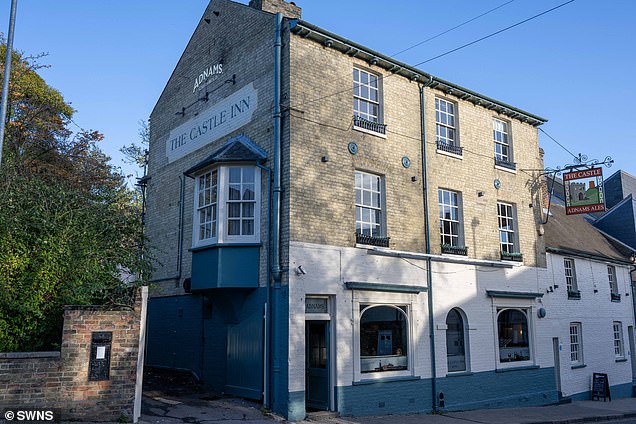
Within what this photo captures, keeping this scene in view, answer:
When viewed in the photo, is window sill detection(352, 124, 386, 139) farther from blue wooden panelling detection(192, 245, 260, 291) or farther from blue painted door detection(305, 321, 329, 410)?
blue painted door detection(305, 321, 329, 410)

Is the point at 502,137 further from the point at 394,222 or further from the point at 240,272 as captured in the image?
the point at 240,272

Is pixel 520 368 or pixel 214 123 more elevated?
pixel 214 123

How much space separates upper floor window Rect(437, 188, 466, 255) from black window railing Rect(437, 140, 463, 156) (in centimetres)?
128

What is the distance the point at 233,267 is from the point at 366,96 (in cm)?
619

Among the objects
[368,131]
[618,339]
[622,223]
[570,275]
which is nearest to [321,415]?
[368,131]

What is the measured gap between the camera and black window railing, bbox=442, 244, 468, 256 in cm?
1634

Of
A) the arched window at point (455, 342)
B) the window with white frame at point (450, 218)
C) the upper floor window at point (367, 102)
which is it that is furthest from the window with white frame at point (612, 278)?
the upper floor window at point (367, 102)

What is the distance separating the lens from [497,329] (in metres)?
17.4

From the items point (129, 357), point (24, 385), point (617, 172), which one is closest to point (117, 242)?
point (129, 357)

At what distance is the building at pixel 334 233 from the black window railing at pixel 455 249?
0.19 feet

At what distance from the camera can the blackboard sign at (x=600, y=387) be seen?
20.7m

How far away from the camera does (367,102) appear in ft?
51.1

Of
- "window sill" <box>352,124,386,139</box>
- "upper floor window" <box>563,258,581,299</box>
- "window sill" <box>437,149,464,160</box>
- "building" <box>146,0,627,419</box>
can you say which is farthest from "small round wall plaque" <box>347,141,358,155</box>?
"upper floor window" <box>563,258,581,299</box>

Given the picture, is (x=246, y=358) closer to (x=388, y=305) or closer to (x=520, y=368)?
(x=388, y=305)
